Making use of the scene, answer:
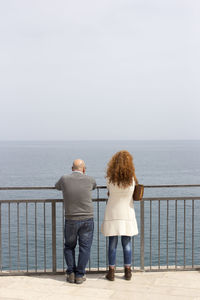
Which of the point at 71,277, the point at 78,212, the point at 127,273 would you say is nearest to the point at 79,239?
the point at 78,212

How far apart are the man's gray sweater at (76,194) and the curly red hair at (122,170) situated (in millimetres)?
271

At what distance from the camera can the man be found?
17.7 feet

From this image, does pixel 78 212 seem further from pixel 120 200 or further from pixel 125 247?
pixel 125 247

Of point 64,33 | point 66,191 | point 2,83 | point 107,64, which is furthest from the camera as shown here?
point 2,83

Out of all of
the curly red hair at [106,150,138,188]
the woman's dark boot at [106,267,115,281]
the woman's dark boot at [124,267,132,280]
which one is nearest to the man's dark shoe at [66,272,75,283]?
the woman's dark boot at [106,267,115,281]

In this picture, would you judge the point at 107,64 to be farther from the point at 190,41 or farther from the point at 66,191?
the point at 66,191

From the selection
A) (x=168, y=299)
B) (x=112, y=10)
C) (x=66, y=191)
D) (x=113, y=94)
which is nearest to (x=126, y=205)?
(x=66, y=191)

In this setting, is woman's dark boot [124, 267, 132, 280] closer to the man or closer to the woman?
the woman

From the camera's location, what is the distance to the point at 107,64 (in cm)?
11812

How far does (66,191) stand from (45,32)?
4108 inches

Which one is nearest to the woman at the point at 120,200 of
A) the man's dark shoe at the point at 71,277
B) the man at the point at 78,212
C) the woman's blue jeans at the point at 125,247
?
the woman's blue jeans at the point at 125,247

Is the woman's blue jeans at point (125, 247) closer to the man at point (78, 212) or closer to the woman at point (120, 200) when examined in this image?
the woman at point (120, 200)

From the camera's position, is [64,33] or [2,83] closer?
[64,33]

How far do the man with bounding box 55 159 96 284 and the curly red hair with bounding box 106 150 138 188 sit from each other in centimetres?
26
